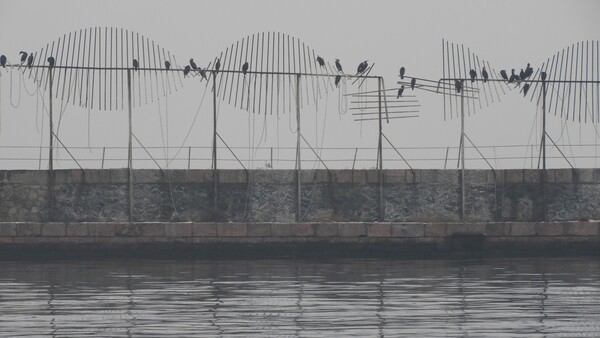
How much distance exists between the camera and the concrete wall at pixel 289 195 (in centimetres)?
3944

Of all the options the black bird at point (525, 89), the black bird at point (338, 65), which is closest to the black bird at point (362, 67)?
the black bird at point (338, 65)

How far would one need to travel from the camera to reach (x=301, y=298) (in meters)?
26.1

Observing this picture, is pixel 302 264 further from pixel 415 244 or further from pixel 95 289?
pixel 95 289

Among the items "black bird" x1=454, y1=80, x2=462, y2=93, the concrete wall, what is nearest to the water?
the concrete wall

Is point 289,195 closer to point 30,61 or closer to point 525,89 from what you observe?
point 525,89

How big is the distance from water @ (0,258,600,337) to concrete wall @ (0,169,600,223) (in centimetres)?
278

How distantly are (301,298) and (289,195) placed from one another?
1384cm

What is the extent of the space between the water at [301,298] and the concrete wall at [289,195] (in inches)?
109

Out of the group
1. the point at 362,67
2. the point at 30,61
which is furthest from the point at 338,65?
the point at 30,61

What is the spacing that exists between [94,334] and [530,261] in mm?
18745

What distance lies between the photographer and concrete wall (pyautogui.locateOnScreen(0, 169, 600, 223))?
39.4 metres

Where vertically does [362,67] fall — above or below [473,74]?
above

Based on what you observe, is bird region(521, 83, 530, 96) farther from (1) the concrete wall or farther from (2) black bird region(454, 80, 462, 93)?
(1) the concrete wall

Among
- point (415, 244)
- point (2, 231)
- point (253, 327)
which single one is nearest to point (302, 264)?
point (415, 244)
